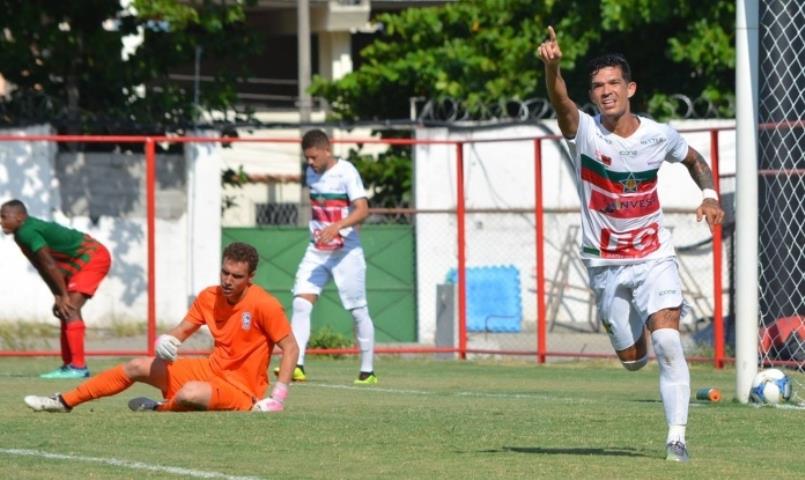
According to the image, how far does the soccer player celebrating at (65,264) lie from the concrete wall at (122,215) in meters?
6.34

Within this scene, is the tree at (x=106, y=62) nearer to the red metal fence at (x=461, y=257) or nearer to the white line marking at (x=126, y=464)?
the red metal fence at (x=461, y=257)

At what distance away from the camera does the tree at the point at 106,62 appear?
24172mm

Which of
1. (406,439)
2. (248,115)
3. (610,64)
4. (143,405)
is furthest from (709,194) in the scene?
(248,115)

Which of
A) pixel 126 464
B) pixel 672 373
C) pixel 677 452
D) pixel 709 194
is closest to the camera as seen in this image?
pixel 126 464

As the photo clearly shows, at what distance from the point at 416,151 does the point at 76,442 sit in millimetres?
15114

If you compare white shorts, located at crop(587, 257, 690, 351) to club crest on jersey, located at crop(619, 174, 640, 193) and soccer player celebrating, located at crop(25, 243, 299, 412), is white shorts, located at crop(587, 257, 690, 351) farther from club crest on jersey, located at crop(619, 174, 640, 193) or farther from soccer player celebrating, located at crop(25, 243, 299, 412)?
soccer player celebrating, located at crop(25, 243, 299, 412)

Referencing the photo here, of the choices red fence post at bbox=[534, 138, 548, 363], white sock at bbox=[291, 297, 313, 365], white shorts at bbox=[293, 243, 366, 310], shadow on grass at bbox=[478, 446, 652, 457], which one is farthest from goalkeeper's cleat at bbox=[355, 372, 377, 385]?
shadow on grass at bbox=[478, 446, 652, 457]

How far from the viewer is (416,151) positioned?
24219 millimetres

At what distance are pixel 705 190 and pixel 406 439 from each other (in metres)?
2.02

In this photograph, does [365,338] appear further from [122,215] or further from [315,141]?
[122,215]

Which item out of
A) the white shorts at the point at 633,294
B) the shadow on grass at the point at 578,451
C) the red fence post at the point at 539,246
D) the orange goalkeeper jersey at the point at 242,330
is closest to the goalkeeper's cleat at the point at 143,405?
the orange goalkeeper jersey at the point at 242,330

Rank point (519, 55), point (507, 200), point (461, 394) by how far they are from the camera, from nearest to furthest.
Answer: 1. point (461, 394)
2. point (507, 200)
3. point (519, 55)

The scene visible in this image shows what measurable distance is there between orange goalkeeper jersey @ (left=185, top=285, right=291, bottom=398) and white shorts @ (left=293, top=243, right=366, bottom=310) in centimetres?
428

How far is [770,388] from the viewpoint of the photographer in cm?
1208
